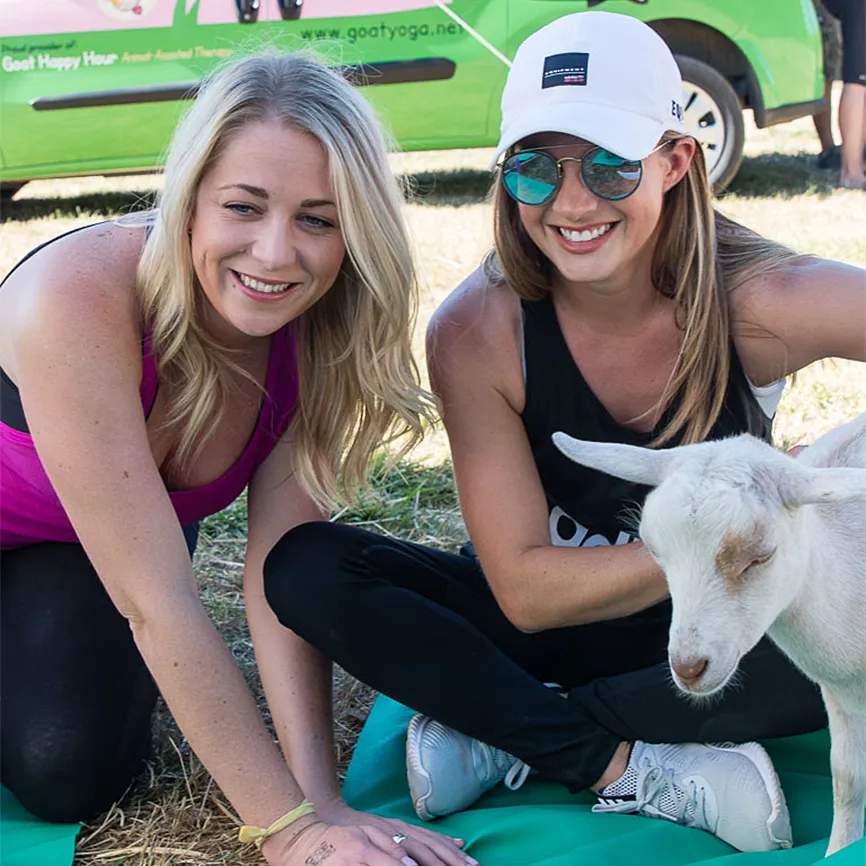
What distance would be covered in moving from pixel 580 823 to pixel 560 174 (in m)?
1.32

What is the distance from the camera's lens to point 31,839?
259 cm

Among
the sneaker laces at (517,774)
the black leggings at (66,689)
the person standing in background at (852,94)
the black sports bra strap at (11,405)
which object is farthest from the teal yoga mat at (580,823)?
the person standing in background at (852,94)

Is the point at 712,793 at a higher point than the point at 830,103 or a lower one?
lower

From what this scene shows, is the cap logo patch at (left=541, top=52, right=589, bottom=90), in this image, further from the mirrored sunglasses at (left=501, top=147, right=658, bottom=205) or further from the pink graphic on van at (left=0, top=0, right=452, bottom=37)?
the pink graphic on van at (left=0, top=0, right=452, bottom=37)

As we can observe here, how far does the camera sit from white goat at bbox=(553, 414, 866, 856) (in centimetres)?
190

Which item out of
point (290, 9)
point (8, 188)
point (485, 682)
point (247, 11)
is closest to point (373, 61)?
point (290, 9)

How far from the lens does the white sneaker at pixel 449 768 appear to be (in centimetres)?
260

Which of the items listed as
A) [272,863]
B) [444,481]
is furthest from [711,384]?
[444,481]

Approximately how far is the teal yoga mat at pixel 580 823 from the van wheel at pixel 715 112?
18.5 feet

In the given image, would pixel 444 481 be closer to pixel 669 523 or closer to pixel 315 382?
pixel 315 382

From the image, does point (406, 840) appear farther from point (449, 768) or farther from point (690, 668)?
point (690, 668)

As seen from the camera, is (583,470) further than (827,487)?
Yes

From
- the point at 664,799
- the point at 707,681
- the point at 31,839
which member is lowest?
the point at 31,839

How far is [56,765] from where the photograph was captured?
2.65 metres
